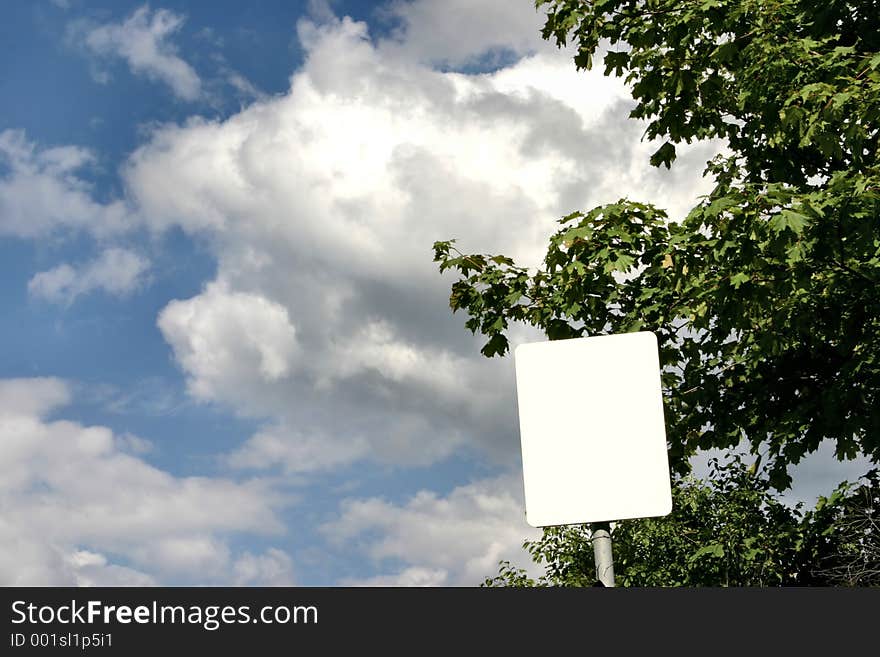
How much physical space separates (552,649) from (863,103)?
631cm

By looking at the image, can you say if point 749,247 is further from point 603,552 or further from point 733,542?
point 733,542

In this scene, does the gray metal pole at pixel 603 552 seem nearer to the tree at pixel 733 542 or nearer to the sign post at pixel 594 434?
the sign post at pixel 594 434

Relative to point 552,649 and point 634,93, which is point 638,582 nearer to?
point 634,93

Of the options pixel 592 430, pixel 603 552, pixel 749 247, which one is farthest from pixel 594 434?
pixel 749 247

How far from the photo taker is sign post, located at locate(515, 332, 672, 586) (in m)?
3.66

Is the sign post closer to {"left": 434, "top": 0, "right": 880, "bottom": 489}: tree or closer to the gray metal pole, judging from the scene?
the gray metal pole

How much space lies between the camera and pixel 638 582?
61.2ft

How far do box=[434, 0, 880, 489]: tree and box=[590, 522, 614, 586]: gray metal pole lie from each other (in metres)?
4.34

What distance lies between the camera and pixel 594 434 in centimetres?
374

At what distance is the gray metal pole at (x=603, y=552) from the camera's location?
372cm

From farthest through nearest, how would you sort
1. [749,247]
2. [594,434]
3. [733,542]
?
[733,542], [749,247], [594,434]

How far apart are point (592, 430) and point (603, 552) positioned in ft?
Answer: 1.63

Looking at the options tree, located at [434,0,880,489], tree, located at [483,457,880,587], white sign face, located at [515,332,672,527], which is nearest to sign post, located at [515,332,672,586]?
white sign face, located at [515,332,672,527]

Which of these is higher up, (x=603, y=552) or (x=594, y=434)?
(x=594, y=434)
